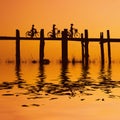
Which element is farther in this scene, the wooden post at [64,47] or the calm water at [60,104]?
the wooden post at [64,47]

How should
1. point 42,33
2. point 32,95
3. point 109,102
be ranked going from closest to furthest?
point 109,102 → point 32,95 → point 42,33

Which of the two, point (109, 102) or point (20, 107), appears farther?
point (109, 102)

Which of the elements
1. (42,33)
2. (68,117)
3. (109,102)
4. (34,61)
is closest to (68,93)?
(109,102)

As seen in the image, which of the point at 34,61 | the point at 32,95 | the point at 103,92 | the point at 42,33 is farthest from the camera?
the point at 34,61

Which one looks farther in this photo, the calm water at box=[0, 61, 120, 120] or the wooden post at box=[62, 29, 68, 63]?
the wooden post at box=[62, 29, 68, 63]

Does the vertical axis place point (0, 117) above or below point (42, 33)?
below

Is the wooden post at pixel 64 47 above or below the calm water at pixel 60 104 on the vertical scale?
above

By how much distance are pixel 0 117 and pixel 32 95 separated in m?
3.56

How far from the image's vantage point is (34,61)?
143ft

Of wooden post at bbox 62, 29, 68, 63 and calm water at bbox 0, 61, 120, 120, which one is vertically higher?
wooden post at bbox 62, 29, 68, 63

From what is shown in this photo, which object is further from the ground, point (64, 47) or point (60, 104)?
point (64, 47)

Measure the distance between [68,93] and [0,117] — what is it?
438cm

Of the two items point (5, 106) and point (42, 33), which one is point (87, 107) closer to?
point (5, 106)

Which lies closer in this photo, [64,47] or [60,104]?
[60,104]
